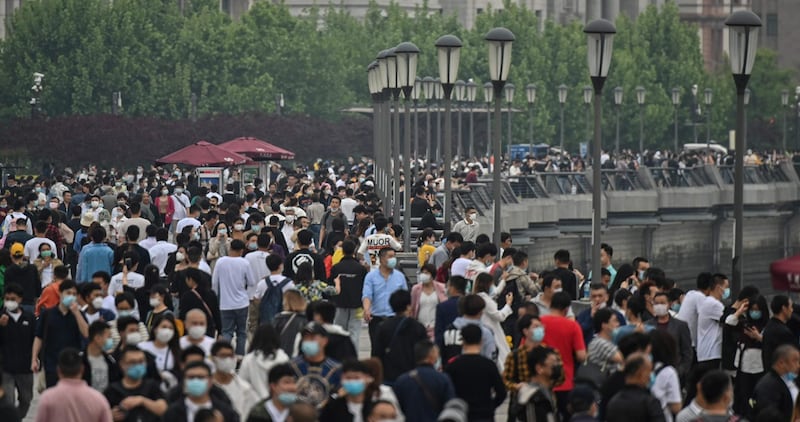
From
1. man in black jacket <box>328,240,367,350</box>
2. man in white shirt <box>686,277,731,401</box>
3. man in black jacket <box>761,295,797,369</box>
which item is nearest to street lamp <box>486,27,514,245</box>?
man in black jacket <box>328,240,367,350</box>

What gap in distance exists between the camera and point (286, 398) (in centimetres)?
1257

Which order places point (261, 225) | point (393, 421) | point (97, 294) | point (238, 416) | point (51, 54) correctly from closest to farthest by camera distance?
point (393, 421) < point (238, 416) < point (97, 294) < point (261, 225) < point (51, 54)

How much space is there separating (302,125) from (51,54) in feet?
37.4

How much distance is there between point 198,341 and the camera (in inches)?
578

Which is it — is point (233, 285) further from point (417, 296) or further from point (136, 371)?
point (136, 371)

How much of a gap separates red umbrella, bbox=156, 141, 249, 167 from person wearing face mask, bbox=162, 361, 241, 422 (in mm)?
30200

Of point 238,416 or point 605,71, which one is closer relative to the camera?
point 238,416

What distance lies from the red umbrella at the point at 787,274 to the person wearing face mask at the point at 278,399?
3.97 m

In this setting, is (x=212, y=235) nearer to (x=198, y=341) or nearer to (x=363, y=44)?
(x=198, y=341)

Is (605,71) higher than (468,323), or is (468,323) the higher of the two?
(605,71)

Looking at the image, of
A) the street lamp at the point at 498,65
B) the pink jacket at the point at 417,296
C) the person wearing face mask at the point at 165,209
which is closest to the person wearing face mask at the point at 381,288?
the pink jacket at the point at 417,296

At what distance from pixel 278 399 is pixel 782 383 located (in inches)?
167

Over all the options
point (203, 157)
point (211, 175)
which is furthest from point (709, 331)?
point (211, 175)

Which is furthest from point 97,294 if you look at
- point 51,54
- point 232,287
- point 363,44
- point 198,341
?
point 363,44
